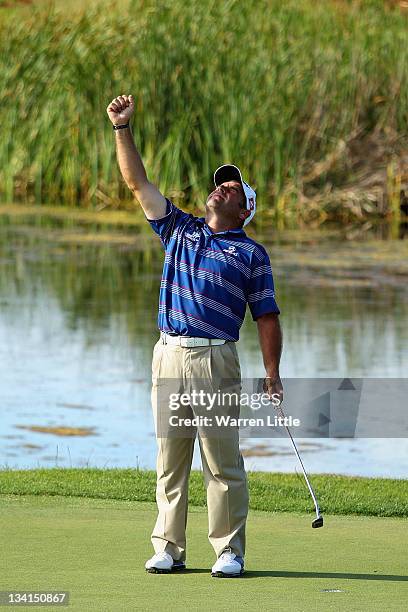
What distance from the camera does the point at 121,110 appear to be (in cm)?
517

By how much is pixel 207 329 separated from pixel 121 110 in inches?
31.5

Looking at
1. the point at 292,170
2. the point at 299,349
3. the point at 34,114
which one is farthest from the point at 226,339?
the point at 34,114

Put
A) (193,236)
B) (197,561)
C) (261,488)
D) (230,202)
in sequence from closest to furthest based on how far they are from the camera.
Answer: (193,236), (230,202), (197,561), (261,488)

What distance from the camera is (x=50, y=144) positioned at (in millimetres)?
21312

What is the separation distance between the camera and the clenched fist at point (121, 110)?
5.12 metres

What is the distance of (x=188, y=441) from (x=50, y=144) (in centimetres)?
1657

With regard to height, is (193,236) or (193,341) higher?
(193,236)

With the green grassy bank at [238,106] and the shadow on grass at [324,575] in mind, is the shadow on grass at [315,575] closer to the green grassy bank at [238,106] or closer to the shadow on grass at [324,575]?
the shadow on grass at [324,575]

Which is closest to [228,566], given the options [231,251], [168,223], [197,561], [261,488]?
[197,561]

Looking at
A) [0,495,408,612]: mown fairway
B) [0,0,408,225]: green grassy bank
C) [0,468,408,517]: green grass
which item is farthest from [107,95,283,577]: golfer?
[0,0,408,225]: green grassy bank

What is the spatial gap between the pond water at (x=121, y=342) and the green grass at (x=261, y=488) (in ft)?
2.55

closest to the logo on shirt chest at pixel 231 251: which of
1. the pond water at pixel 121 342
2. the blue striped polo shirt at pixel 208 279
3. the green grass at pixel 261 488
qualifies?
the blue striped polo shirt at pixel 208 279

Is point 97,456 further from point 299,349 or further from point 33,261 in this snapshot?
point 33,261

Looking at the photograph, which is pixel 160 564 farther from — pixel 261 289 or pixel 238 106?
pixel 238 106
